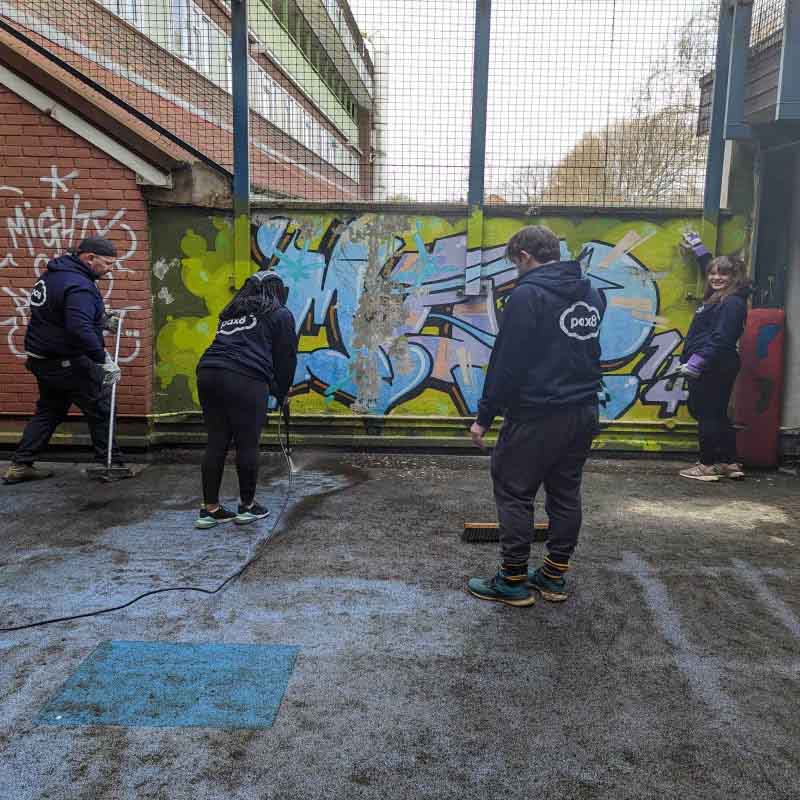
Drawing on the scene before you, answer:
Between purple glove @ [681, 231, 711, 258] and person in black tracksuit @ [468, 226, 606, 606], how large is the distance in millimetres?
3344

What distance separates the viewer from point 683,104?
6.68m

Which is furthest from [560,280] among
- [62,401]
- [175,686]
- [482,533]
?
[62,401]

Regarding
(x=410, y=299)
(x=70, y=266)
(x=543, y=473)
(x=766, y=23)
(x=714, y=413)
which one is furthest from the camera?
(x=410, y=299)

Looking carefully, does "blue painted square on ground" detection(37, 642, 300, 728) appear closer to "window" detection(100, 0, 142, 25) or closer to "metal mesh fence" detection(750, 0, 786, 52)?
"metal mesh fence" detection(750, 0, 786, 52)

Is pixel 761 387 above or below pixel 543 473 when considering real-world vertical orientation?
above

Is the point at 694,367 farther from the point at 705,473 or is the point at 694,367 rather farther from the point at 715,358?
the point at 705,473

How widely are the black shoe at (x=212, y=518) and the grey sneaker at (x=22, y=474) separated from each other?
1.91 meters

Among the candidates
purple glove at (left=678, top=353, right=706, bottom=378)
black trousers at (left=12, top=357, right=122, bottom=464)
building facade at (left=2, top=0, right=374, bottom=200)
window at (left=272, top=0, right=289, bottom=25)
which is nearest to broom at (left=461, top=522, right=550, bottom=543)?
purple glove at (left=678, top=353, right=706, bottom=378)

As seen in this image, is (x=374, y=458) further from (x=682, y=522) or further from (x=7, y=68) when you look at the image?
(x=7, y=68)

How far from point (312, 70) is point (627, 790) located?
7633mm

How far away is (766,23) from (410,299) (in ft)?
12.6

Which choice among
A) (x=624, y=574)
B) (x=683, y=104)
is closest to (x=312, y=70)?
(x=683, y=104)

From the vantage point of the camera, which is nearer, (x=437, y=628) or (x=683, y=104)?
(x=437, y=628)

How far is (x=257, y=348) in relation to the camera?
4496 mm
